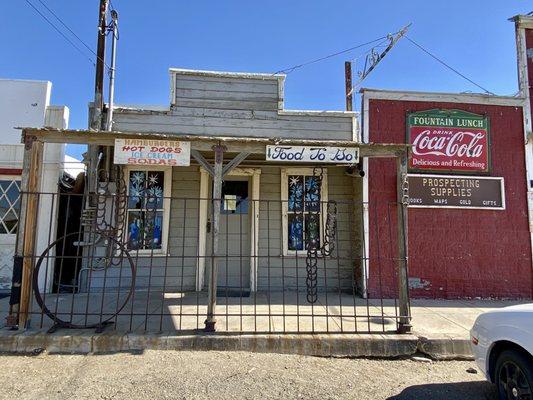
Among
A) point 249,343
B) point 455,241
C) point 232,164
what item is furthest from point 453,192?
point 249,343

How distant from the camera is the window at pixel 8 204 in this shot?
833 cm

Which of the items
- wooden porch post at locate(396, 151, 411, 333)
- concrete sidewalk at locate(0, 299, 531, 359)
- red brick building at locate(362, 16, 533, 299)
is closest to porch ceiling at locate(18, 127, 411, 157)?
wooden porch post at locate(396, 151, 411, 333)

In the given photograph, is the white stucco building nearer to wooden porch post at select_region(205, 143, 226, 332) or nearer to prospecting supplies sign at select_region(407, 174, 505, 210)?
wooden porch post at select_region(205, 143, 226, 332)

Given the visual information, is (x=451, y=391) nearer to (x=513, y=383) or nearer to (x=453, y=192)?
(x=513, y=383)

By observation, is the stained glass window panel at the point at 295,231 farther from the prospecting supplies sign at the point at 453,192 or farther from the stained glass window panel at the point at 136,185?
the stained glass window panel at the point at 136,185

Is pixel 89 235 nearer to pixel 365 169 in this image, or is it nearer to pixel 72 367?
pixel 72 367

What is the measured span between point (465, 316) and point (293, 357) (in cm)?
326

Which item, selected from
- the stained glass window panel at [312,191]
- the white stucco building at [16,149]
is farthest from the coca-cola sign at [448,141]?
the white stucco building at [16,149]

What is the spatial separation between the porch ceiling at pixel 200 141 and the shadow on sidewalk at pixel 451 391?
306 centimetres

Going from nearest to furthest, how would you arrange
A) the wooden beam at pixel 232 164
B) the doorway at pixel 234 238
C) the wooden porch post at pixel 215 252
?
the wooden porch post at pixel 215 252, the wooden beam at pixel 232 164, the doorway at pixel 234 238

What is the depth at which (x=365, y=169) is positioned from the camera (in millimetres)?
8266

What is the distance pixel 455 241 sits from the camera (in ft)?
27.0

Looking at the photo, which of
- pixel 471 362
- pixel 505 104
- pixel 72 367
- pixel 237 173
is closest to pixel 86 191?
pixel 237 173

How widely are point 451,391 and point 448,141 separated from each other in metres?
5.54
